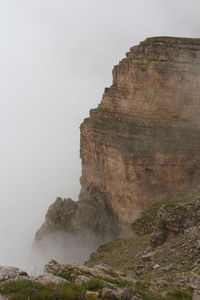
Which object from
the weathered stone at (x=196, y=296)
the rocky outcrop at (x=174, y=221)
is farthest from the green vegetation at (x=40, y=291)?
the rocky outcrop at (x=174, y=221)

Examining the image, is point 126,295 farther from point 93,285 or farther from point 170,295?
point 170,295

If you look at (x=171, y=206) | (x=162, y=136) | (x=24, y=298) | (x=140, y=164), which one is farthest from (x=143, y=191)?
(x=24, y=298)

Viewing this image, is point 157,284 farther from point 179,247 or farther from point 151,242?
point 151,242

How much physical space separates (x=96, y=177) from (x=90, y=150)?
12.5ft

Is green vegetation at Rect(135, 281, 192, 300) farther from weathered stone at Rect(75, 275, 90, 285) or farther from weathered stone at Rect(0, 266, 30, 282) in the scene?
weathered stone at Rect(0, 266, 30, 282)

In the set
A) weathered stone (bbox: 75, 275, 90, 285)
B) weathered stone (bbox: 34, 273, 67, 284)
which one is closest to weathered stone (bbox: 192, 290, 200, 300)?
weathered stone (bbox: 75, 275, 90, 285)

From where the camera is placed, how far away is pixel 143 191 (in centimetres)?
4647

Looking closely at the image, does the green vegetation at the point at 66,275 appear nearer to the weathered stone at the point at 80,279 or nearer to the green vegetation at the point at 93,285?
the weathered stone at the point at 80,279

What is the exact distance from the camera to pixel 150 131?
1844 inches

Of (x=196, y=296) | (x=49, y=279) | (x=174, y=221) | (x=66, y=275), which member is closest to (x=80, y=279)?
(x=66, y=275)

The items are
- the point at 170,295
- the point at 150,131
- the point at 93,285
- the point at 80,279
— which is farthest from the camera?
the point at 150,131

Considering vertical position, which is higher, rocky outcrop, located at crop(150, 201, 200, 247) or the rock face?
the rock face

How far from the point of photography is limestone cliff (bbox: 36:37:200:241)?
45.5 metres

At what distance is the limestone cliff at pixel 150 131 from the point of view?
45.5 metres
